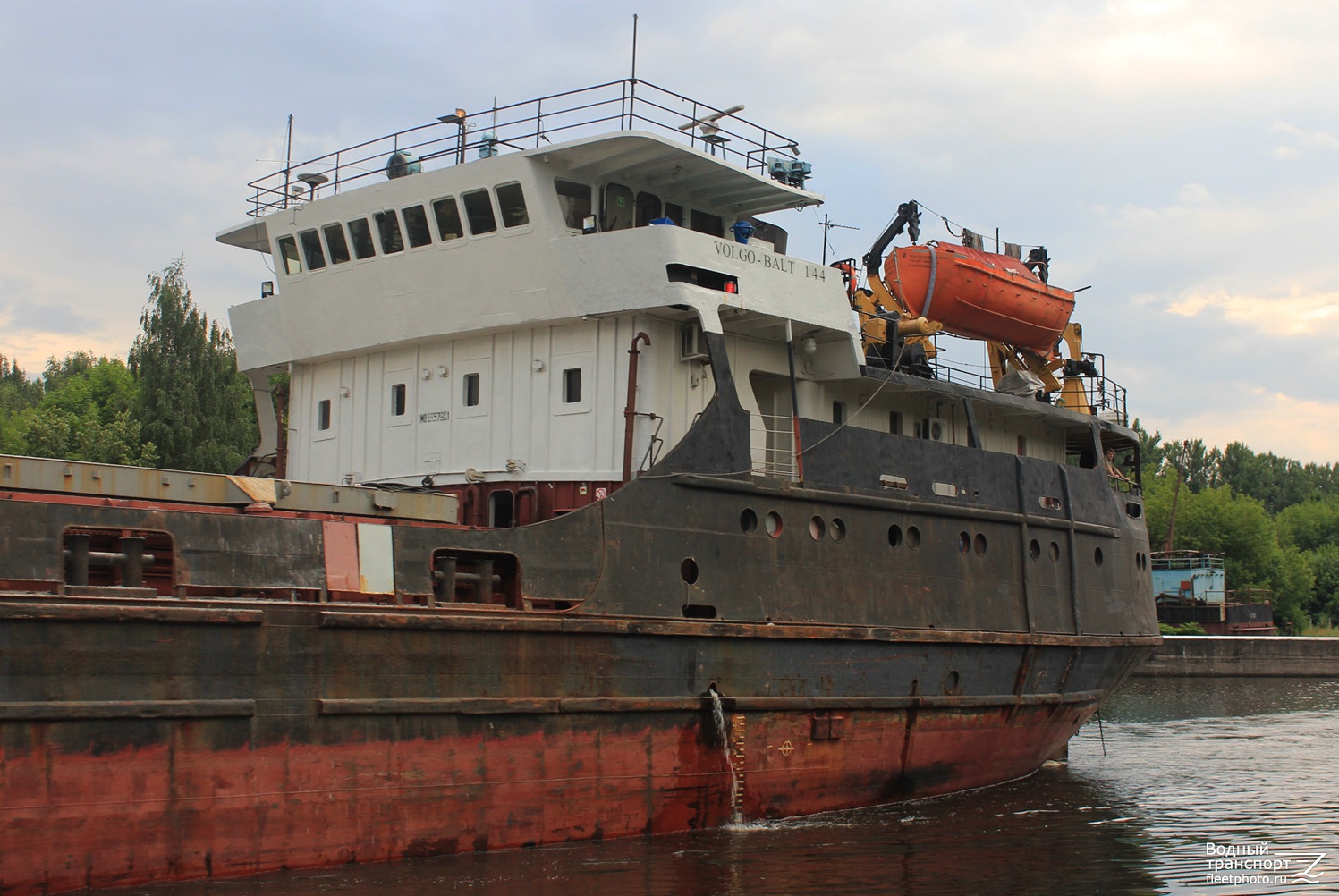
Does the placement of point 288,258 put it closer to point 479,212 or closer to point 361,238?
point 361,238

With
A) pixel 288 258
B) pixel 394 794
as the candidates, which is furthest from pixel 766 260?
pixel 394 794

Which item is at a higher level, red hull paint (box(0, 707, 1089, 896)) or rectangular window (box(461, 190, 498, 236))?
rectangular window (box(461, 190, 498, 236))

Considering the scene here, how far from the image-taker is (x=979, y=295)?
1688cm

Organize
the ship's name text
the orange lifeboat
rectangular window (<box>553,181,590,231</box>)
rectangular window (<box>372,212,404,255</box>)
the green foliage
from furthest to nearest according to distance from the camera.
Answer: the green foliage → the orange lifeboat → rectangular window (<box>372,212,404,255</box>) → rectangular window (<box>553,181,590,231</box>) → the ship's name text

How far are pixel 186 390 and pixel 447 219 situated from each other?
21.2 metres

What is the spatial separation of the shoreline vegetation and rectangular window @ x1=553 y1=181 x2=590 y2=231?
32.9 feet

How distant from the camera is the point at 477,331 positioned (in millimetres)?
12602

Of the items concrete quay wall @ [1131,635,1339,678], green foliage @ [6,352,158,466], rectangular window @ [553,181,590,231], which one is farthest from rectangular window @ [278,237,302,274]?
concrete quay wall @ [1131,635,1339,678]

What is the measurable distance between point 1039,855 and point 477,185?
26.1 ft

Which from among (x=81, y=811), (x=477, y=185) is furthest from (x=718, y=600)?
(x=81, y=811)

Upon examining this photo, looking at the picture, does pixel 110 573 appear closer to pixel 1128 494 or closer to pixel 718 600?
pixel 718 600

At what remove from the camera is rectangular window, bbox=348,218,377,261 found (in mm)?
13211

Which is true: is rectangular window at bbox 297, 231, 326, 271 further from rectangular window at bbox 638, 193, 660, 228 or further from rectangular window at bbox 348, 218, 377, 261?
rectangular window at bbox 638, 193, 660, 228

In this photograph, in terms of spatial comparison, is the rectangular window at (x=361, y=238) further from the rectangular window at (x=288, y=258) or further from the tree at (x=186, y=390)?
the tree at (x=186, y=390)
